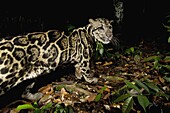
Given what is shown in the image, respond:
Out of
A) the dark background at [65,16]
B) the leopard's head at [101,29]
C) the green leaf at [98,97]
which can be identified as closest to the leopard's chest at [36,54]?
the leopard's head at [101,29]

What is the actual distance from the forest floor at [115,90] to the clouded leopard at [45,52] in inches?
13.4

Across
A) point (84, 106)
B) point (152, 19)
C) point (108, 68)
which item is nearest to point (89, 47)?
point (108, 68)

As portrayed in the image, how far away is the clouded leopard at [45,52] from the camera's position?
11.4 ft

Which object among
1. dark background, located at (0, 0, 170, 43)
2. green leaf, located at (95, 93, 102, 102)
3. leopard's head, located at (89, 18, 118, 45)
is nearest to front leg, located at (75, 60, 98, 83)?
leopard's head, located at (89, 18, 118, 45)

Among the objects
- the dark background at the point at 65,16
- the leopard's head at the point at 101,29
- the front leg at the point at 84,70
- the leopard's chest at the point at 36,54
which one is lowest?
the front leg at the point at 84,70

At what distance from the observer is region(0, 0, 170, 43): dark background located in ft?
17.2

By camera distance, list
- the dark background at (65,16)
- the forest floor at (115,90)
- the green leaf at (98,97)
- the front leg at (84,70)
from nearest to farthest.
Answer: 1. the forest floor at (115,90)
2. the green leaf at (98,97)
3. the front leg at (84,70)
4. the dark background at (65,16)

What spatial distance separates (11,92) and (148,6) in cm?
576

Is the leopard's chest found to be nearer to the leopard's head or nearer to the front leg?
the front leg

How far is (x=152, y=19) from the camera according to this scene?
8.21 meters

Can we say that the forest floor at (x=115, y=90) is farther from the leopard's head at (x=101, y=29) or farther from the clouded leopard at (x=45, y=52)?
the leopard's head at (x=101, y=29)

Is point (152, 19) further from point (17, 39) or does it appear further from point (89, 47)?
point (17, 39)

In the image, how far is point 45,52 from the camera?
12.5 ft

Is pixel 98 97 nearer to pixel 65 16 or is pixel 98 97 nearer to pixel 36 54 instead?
pixel 36 54
